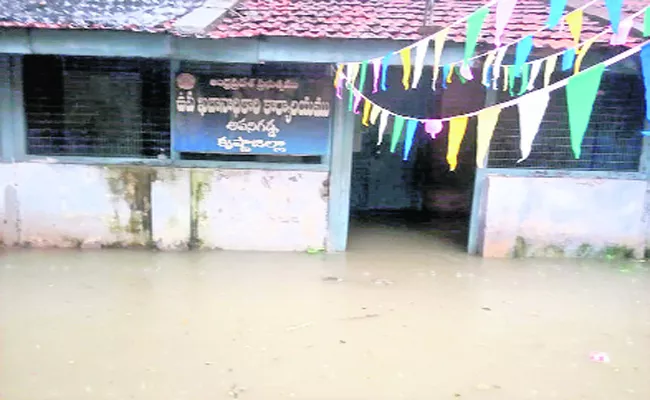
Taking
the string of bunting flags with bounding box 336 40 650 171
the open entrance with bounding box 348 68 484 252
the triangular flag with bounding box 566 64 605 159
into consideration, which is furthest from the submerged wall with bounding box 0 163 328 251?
the triangular flag with bounding box 566 64 605 159

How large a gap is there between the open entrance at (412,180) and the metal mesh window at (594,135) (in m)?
1.28

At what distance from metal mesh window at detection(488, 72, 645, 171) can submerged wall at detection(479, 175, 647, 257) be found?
0.25 metres

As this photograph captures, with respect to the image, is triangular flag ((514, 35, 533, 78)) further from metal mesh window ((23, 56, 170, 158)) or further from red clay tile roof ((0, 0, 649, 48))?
metal mesh window ((23, 56, 170, 158))

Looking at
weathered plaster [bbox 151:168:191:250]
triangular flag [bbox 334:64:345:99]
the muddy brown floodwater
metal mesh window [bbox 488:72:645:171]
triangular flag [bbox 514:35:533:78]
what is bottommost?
the muddy brown floodwater

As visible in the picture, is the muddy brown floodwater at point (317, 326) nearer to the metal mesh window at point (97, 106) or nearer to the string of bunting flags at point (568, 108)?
the metal mesh window at point (97, 106)

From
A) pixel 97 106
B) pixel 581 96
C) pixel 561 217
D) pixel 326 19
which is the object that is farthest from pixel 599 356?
pixel 97 106

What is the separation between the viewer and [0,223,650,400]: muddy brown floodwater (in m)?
3.90

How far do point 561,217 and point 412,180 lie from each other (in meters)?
3.19

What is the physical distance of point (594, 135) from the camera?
700 centimetres

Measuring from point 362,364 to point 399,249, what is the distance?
3235mm

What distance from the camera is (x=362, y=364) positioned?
165 inches

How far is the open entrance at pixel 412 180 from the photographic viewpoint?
8453 millimetres

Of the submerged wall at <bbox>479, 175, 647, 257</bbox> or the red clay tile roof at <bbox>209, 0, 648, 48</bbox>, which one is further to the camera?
the submerged wall at <bbox>479, 175, 647, 257</bbox>

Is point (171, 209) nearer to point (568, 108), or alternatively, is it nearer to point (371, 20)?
point (371, 20)
